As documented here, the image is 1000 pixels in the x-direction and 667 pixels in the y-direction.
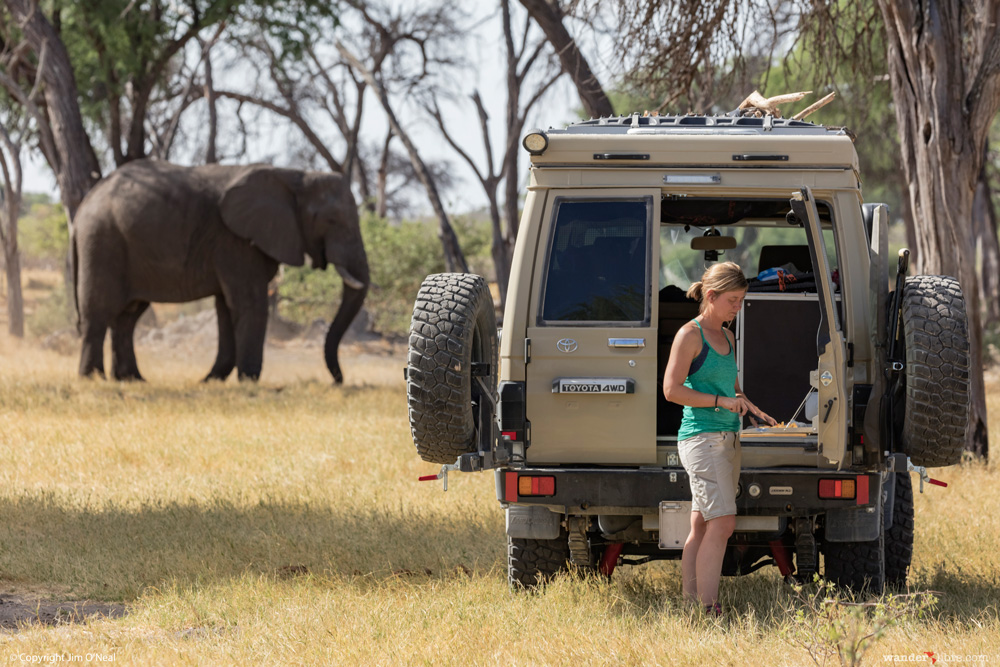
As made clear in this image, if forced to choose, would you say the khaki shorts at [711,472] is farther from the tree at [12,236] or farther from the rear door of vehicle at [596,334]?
the tree at [12,236]

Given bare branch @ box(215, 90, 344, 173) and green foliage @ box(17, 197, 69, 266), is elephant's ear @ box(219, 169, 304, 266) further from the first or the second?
green foliage @ box(17, 197, 69, 266)

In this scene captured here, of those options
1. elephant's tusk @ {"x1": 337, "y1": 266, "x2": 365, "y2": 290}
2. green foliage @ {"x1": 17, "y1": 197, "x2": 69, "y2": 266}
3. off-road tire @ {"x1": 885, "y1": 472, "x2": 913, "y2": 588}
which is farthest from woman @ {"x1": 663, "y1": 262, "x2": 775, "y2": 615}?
green foliage @ {"x1": 17, "y1": 197, "x2": 69, "y2": 266}

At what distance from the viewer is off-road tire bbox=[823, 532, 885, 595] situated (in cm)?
597

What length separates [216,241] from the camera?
1805cm

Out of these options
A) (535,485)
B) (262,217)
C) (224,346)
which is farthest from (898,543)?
(224,346)

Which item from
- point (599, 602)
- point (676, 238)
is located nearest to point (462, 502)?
point (676, 238)

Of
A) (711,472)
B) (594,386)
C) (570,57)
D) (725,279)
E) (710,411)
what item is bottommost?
(711,472)

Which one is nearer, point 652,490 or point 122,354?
point 652,490

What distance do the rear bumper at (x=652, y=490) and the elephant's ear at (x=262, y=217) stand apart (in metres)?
12.5

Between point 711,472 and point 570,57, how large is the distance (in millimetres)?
8562

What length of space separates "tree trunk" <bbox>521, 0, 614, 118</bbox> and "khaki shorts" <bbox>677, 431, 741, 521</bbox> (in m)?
7.82

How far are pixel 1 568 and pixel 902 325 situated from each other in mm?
4922

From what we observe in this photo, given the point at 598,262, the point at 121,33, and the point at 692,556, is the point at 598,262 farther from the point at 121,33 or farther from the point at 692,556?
the point at 121,33

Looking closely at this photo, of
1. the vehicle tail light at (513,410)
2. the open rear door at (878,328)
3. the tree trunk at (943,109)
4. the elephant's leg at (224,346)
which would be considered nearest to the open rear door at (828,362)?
the open rear door at (878,328)
